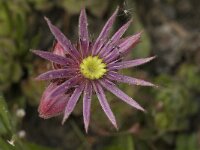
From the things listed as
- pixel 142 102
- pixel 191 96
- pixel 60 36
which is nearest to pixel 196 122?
pixel 191 96

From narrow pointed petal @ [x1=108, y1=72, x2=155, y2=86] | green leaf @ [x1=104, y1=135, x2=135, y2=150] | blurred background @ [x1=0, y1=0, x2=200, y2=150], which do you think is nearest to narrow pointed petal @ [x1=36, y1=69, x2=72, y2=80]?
narrow pointed petal @ [x1=108, y1=72, x2=155, y2=86]

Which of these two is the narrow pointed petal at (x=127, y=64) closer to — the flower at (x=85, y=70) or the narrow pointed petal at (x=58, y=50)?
the flower at (x=85, y=70)

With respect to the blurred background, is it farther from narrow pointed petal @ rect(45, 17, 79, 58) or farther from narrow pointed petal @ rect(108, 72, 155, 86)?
narrow pointed petal @ rect(45, 17, 79, 58)

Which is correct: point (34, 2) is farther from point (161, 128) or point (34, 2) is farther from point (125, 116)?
point (161, 128)

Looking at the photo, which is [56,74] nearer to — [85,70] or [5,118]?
[85,70]

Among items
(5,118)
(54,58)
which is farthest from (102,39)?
(5,118)

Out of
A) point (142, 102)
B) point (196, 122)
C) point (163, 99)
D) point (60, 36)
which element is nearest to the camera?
point (60, 36)
